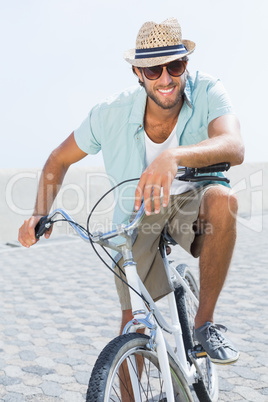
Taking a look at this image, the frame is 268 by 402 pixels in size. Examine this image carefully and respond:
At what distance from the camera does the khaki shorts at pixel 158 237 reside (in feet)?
10.0

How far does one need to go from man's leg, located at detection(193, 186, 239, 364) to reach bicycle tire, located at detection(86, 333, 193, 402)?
335 millimetres

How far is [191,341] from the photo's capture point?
11.5 feet

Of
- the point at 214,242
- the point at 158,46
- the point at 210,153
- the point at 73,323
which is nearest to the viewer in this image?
the point at 210,153

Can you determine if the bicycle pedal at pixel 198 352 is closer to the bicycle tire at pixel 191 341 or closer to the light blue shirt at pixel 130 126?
the bicycle tire at pixel 191 341

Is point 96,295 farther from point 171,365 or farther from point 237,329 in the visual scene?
point 171,365

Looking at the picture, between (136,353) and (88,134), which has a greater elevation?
(88,134)

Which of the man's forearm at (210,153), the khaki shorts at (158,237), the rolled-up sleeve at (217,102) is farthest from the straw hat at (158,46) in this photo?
the khaki shorts at (158,237)

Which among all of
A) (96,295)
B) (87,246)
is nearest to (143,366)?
(96,295)

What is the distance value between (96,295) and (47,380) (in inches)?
108

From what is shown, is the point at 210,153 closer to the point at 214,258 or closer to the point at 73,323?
the point at 214,258

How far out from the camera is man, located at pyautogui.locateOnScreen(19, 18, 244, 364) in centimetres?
291

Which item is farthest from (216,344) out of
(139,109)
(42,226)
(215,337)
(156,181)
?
(139,109)

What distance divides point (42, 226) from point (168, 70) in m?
1.01

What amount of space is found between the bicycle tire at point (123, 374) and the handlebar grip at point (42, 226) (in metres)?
0.69
